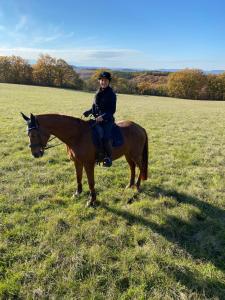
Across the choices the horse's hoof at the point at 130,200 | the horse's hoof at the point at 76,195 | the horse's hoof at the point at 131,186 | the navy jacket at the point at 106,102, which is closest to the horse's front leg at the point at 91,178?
the horse's hoof at the point at 76,195

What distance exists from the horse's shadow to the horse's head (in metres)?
2.32

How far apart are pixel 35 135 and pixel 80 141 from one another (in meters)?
1.22

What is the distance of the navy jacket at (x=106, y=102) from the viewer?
6852 mm

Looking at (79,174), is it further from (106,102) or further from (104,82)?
(104,82)

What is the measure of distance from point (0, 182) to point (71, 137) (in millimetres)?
3197

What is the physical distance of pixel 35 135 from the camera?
19.9 ft

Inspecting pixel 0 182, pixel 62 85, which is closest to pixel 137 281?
pixel 0 182

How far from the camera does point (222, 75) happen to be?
251ft

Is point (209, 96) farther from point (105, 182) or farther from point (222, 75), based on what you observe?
point (105, 182)

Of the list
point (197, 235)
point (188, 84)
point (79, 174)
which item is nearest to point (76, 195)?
point (79, 174)

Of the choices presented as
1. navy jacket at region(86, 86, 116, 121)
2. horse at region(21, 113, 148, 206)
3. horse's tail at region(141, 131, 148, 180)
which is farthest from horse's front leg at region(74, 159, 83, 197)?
horse's tail at region(141, 131, 148, 180)

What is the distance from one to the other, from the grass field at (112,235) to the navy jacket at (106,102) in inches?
92.9

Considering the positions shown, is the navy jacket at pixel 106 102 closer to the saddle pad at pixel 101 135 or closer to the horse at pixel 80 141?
the saddle pad at pixel 101 135

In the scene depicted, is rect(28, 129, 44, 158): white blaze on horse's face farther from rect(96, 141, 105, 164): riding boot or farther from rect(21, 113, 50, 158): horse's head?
rect(96, 141, 105, 164): riding boot
